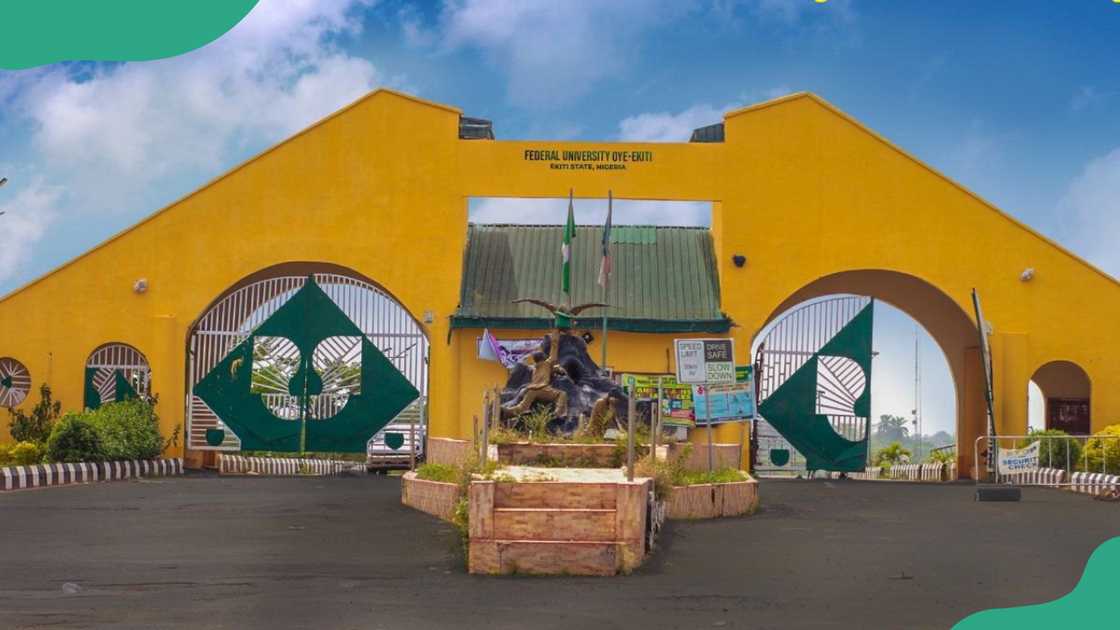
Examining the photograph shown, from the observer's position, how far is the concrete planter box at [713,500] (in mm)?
17234

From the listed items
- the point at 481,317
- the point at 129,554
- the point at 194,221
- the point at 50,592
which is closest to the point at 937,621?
the point at 50,592

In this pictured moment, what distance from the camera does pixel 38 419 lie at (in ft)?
95.3

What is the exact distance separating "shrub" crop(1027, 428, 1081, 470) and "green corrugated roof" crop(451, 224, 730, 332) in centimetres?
632

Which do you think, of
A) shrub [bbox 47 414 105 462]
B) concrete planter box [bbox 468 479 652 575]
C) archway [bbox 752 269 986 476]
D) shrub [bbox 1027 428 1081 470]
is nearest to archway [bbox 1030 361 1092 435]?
archway [bbox 752 269 986 476]

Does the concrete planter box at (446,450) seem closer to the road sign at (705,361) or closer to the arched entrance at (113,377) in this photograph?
the road sign at (705,361)

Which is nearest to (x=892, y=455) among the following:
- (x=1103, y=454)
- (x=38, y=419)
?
(x=1103, y=454)

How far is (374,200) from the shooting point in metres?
30.4

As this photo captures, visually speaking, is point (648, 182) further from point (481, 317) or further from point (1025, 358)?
point (1025, 358)

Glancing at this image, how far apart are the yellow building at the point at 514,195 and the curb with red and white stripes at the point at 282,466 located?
1.38 meters

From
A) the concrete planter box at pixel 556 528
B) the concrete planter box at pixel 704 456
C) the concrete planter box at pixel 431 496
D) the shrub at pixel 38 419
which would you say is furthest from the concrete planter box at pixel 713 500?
the shrub at pixel 38 419

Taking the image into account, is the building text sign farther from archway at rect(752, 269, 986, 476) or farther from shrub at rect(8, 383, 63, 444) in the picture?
shrub at rect(8, 383, 63, 444)

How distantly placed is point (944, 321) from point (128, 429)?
55.2 feet

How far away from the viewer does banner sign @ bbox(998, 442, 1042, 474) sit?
24.2 metres

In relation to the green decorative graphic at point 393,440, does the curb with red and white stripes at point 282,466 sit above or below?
below
